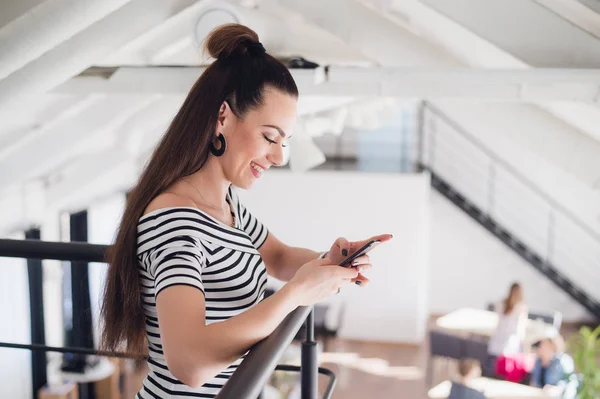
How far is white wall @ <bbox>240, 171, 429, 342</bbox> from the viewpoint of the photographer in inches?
363

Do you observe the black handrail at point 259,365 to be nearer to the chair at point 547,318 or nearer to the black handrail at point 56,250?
the black handrail at point 56,250

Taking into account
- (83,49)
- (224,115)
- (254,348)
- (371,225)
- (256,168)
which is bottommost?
(371,225)

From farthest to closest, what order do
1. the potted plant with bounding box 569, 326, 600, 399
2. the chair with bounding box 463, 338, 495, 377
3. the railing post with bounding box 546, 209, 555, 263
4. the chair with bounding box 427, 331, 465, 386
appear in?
the railing post with bounding box 546, 209, 555, 263, the chair with bounding box 427, 331, 465, 386, the chair with bounding box 463, 338, 495, 377, the potted plant with bounding box 569, 326, 600, 399

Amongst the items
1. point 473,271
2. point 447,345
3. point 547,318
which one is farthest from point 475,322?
point 473,271

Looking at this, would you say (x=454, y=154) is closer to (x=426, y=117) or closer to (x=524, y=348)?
(x=426, y=117)

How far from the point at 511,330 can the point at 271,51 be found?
3893 mm

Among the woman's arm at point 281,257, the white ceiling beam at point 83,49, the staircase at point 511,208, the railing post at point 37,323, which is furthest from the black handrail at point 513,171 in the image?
the woman's arm at point 281,257

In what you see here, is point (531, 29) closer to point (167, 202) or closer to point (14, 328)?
point (167, 202)

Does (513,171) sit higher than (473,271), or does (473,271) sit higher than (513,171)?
(513,171)

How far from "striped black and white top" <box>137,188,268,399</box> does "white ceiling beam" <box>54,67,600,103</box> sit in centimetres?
266

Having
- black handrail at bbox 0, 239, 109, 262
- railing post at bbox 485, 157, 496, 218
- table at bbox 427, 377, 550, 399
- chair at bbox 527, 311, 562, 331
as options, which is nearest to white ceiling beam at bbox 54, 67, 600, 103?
black handrail at bbox 0, 239, 109, 262

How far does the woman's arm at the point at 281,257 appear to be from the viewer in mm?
1723

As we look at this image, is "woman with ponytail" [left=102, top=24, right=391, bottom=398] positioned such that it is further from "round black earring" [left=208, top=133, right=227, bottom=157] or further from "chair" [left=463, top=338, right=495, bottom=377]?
"chair" [left=463, top=338, right=495, bottom=377]

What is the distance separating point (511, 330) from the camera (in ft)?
22.4
